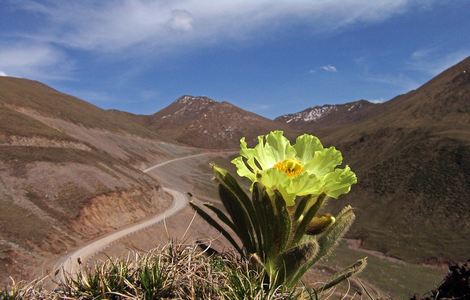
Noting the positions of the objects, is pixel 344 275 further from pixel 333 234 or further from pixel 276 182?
pixel 276 182

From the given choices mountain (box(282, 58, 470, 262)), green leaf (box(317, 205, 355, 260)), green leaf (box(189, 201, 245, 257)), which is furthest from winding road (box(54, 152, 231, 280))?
mountain (box(282, 58, 470, 262))

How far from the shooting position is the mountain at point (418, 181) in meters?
60.3

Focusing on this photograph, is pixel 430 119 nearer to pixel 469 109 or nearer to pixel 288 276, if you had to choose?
pixel 469 109

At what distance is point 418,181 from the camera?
78.4 metres

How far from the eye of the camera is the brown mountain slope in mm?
60578

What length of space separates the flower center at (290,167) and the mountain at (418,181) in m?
54.4

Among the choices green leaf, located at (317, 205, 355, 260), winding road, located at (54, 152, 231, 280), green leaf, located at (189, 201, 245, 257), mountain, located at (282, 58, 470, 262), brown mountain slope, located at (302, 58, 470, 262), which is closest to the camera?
green leaf, located at (317, 205, 355, 260)

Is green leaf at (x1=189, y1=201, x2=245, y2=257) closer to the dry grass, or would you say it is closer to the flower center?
the dry grass

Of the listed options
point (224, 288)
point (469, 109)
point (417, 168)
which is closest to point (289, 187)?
point (224, 288)

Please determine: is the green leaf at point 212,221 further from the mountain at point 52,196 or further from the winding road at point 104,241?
the mountain at point 52,196

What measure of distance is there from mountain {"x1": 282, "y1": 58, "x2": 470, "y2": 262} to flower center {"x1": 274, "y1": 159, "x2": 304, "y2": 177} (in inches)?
2142

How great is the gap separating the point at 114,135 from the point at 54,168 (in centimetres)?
6040

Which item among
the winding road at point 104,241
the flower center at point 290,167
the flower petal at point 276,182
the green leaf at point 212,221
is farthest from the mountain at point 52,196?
the flower petal at point 276,182

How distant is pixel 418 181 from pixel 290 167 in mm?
80319
